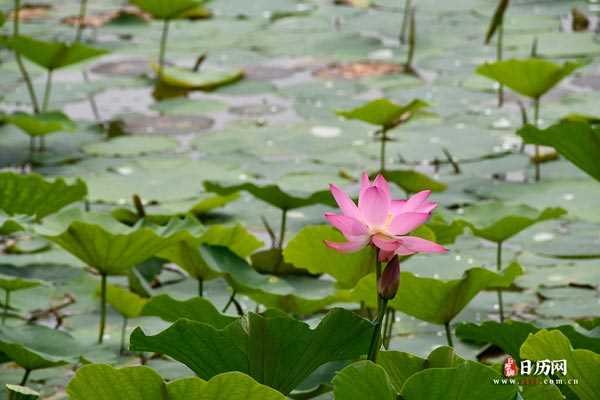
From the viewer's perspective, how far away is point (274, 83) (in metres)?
3.49

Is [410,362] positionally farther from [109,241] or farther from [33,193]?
[33,193]

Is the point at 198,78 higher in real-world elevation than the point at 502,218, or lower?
lower

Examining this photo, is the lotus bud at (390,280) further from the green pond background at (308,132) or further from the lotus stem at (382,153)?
the lotus stem at (382,153)

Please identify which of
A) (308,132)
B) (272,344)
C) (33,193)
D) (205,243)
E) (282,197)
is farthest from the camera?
(308,132)

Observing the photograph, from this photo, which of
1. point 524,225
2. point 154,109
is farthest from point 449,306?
point 154,109

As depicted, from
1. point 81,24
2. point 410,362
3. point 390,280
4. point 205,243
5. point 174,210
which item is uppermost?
point 390,280

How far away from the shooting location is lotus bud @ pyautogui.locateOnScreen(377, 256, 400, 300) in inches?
42.3

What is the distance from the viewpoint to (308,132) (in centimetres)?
304

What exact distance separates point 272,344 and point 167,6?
232 cm

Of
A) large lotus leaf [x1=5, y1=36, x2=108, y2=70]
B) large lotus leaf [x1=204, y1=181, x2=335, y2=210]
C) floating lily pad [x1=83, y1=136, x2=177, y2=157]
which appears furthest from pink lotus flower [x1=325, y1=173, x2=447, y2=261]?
large lotus leaf [x1=5, y1=36, x2=108, y2=70]

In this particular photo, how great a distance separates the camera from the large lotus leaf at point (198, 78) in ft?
11.2

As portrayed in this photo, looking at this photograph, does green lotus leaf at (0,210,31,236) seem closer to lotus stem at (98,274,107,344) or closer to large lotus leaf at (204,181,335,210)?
lotus stem at (98,274,107,344)

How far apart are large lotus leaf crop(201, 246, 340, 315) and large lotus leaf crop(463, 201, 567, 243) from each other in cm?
30

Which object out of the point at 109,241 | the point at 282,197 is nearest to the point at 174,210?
the point at 282,197
